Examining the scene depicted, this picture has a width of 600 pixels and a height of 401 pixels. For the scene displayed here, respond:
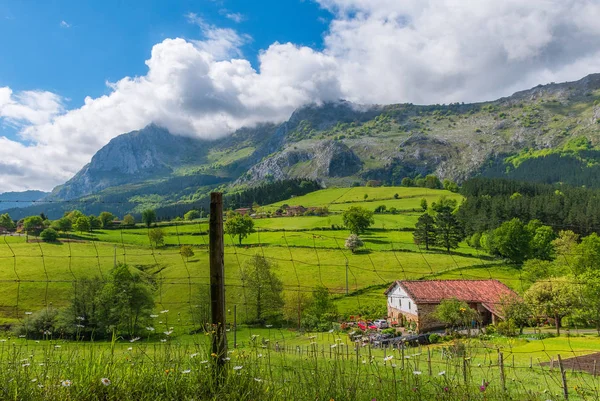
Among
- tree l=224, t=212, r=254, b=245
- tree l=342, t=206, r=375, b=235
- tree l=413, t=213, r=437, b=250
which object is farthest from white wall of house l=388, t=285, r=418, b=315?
tree l=342, t=206, r=375, b=235

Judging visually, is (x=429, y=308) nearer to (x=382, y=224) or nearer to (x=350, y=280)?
(x=350, y=280)

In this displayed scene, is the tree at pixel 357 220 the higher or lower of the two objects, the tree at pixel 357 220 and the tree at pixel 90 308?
the higher

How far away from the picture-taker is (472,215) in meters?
123

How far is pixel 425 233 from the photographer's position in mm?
93375

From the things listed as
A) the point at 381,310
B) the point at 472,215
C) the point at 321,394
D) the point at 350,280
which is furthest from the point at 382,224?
the point at 321,394

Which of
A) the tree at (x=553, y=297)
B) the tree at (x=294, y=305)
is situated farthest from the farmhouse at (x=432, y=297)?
the tree at (x=294, y=305)

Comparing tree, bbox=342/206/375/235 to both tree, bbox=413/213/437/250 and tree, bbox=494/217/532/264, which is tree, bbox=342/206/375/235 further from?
tree, bbox=494/217/532/264

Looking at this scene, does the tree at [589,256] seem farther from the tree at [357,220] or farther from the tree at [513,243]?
the tree at [357,220]

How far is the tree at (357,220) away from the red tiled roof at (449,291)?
4799 centimetres

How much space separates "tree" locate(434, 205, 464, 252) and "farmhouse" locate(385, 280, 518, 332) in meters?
37.9

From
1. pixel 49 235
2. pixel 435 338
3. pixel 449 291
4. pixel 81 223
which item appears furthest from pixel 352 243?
pixel 49 235

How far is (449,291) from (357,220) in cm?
5236

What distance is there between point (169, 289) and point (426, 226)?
2426 inches

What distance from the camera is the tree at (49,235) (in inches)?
2813
